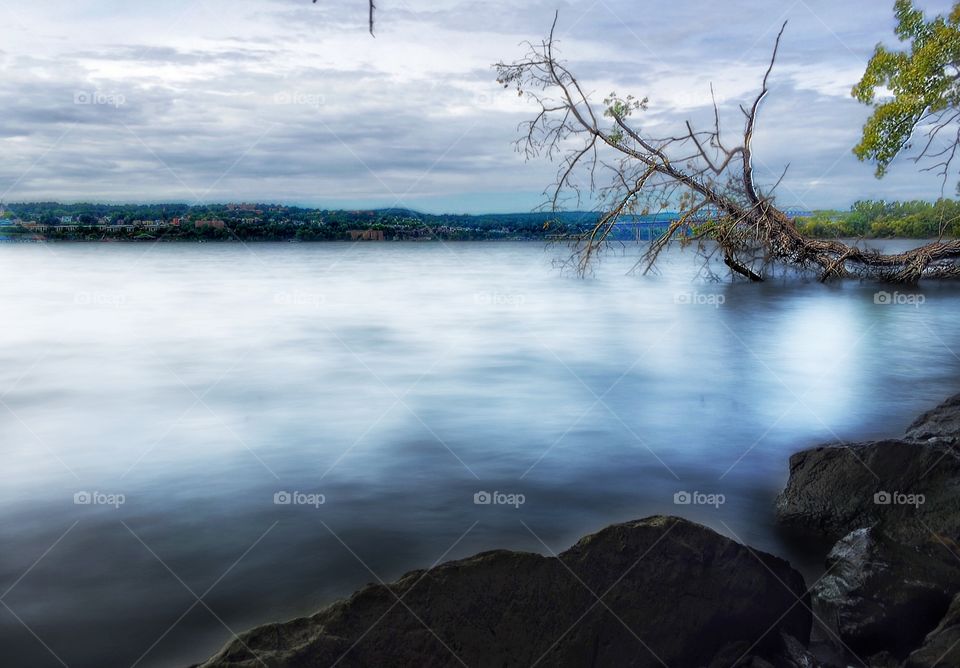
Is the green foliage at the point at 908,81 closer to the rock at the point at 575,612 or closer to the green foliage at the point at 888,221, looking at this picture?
the green foliage at the point at 888,221

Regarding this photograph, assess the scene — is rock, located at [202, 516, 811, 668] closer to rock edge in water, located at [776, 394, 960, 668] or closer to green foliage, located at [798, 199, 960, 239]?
rock edge in water, located at [776, 394, 960, 668]

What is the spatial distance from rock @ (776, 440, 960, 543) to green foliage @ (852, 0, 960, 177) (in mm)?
12357

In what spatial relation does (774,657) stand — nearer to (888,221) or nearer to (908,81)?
(908,81)

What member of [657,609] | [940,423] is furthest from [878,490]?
[940,423]

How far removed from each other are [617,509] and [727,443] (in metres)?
1.89

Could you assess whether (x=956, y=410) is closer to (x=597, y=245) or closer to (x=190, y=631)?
(x=190, y=631)

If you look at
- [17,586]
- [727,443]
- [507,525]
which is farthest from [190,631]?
[727,443]

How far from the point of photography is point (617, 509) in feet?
17.3

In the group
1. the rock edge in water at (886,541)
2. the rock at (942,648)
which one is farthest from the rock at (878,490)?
the rock at (942,648)

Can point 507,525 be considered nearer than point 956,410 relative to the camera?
Yes

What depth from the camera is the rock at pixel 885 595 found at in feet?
11.2

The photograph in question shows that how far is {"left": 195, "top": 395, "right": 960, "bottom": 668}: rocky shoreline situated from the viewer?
117 inches

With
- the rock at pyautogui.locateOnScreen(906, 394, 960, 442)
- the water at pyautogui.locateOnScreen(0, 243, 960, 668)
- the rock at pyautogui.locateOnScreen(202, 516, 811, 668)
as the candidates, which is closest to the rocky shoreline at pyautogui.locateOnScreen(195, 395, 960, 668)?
the rock at pyautogui.locateOnScreen(202, 516, 811, 668)

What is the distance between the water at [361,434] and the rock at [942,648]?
1.20 m
